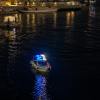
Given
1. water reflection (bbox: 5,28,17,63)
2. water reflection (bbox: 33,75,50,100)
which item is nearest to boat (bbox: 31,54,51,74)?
water reflection (bbox: 33,75,50,100)

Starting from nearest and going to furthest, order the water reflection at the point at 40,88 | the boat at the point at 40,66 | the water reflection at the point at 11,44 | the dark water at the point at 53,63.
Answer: the water reflection at the point at 40,88 < the dark water at the point at 53,63 < the boat at the point at 40,66 < the water reflection at the point at 11,44

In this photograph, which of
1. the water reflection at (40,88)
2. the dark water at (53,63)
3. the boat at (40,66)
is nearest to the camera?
the water reflection at (40,88)

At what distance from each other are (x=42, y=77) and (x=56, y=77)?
3.02m

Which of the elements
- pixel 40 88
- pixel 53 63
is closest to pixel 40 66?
pixel 40 88

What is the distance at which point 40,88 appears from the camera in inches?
2945

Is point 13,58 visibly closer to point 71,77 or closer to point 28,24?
point 71,77

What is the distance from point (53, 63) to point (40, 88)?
21.0 metres

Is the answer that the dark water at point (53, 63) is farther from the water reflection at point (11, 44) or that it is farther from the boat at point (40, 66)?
the boat at point (40, 66)

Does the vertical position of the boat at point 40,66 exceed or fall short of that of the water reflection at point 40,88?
it exceeds it

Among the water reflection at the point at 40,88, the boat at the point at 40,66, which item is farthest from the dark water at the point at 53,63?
the boat at the point at 40,66

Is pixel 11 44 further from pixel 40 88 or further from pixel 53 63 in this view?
pixel 40 88

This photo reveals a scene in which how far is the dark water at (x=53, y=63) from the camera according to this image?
72.8 meters

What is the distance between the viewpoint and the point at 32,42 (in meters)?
124

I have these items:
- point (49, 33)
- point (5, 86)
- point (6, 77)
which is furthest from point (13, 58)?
point (49, 33)
